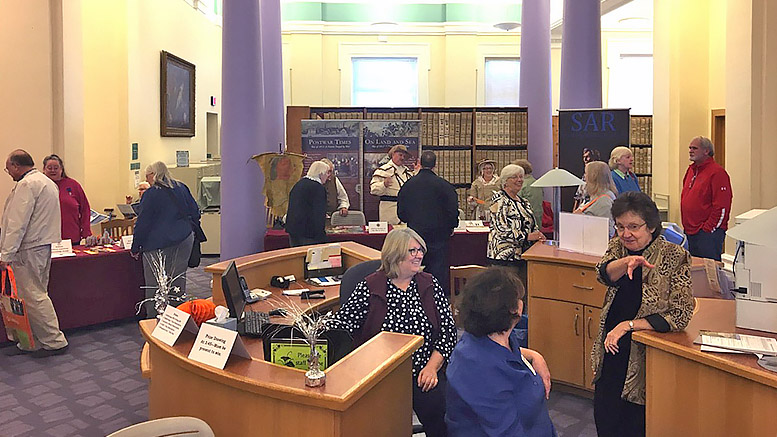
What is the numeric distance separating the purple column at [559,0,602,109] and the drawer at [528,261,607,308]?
14.2ft

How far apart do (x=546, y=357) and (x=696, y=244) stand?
120 inches

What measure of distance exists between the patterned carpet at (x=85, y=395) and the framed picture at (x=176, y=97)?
484 cm

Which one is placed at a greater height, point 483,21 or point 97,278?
point 483,21

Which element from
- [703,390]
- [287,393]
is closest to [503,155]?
[703,390]

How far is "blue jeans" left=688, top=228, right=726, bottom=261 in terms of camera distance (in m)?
7.46

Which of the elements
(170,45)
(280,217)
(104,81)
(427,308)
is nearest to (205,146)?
(170,45)

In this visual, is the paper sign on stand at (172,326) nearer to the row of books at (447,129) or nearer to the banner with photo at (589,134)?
the banner with photo at (589,134)

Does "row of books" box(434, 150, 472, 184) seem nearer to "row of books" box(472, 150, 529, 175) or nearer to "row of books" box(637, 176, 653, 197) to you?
"row of books" box(472, 150, 529, 175)

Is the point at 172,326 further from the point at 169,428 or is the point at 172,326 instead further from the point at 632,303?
the point at 632,303

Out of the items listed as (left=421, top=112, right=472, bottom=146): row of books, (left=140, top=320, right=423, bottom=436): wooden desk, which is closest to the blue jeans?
(left=421, top=112, right=472, bottom=146): row of books

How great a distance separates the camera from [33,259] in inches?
248

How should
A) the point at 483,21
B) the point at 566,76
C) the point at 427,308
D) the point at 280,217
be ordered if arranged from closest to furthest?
the point at 427,308 → the point at 280,217 → the point at 566,76 → the point at 483,21

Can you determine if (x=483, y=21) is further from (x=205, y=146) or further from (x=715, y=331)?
(x=715, y=331)

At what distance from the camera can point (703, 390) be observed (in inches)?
125
